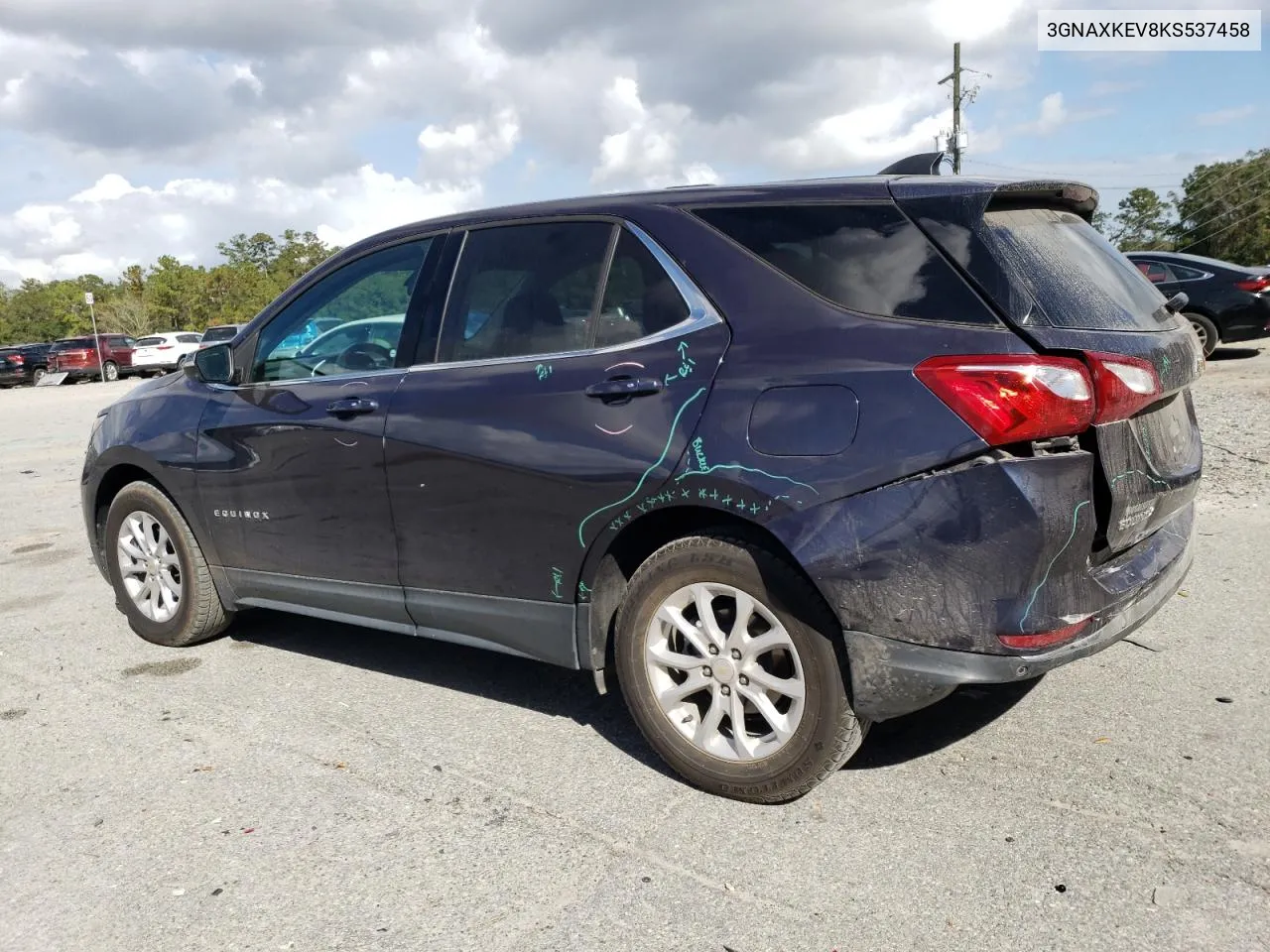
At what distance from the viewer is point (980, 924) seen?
8.18ft

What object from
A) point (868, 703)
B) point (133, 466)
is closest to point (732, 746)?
point (868, 703)

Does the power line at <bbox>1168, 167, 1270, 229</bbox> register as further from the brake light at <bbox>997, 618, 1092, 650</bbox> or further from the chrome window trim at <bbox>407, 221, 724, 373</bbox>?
the brake light at <bbox>997, 618, 1092, 650</bbox>

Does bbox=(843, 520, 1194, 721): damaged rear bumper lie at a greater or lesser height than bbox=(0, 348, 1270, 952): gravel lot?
greater

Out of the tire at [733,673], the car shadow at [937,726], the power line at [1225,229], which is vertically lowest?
the car shadow at [937,726]

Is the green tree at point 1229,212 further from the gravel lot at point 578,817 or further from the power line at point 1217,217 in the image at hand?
the gravel lot at point 578,817

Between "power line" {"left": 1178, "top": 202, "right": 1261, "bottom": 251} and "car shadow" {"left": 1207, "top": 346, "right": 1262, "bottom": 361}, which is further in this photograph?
"power line" {"left": 1178, "top": 202, "right": 1261, "bottom": 251}

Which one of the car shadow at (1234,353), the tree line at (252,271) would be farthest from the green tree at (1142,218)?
the car shadow at (1234,353)

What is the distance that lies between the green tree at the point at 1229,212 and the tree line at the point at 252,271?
0.15 feet

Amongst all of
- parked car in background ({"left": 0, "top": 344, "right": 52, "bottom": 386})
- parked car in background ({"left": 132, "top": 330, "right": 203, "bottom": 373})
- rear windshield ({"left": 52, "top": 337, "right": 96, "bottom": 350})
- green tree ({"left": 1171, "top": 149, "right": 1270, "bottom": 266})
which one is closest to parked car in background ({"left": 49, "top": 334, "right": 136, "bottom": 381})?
rear windshield ({"left": 52, "top": 337, "right": 96, "bottom": 350})

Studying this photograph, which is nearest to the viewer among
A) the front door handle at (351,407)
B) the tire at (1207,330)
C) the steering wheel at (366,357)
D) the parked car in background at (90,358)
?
the front door handle at (351,407)

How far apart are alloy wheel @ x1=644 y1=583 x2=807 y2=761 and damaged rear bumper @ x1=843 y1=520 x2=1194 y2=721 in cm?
19

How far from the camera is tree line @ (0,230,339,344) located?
2778 inches

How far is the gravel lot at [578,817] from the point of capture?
2.58 m

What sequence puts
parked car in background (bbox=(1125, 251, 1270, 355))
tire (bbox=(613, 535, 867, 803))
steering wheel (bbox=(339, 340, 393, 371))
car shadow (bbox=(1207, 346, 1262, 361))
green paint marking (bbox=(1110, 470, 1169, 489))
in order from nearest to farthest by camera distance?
green paint marking (bbox=(1110, 470, 1169, 489)), tire (bbox=(613, 535, 867, 803)), steering wheel (bbox=(339, 340, 393, 371)), parked car in background (bbox=(1125, 251, 1270, 355)), car shadow (bbox=(1207, 346, 1262, 361))
